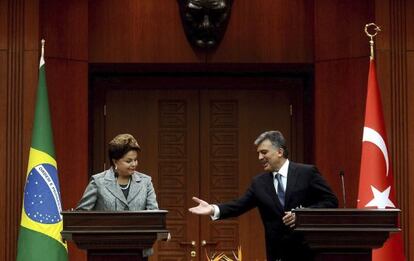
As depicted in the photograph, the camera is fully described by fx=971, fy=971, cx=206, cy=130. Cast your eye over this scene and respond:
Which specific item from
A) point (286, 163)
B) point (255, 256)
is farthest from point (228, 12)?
point (286, 163)

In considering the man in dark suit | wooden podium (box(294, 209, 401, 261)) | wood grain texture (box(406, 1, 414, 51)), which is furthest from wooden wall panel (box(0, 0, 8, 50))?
wooden podium (box(294, 209, 401, 261))

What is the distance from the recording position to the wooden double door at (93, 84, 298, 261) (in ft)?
26.9

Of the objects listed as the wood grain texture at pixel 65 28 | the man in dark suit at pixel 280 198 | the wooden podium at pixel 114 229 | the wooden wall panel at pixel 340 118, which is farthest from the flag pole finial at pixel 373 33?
the wooden podium at pixel 114 229

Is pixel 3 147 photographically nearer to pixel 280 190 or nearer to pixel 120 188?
pixel 120 188

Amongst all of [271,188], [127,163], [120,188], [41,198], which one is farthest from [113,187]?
[41,198]

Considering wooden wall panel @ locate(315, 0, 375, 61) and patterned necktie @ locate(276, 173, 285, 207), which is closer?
patterned necktie @ locate(276, 173, 285, 207)

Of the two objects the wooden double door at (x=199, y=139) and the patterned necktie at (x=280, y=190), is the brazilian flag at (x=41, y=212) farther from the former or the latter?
the patterned necktie at (x=280, y=190)

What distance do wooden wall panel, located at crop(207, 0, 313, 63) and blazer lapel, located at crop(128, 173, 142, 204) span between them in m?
2.61

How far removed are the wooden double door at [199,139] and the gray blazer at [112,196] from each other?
2727 millimetres

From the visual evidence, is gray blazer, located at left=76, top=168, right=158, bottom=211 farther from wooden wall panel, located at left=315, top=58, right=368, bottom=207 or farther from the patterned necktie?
wooden wall panel, located at left=315, top=58, right=368, bottom=207

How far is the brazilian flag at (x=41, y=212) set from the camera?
7051 millimetres

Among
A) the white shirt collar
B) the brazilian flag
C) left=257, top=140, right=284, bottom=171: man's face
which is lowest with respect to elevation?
the brazilian flag

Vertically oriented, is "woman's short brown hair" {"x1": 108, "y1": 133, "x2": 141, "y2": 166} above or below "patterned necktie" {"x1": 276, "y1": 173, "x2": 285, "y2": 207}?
above

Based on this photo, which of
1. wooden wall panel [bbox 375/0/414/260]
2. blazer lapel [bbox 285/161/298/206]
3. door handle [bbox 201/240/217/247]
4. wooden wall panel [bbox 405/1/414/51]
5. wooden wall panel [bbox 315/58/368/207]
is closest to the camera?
blazer lapel [bbox 285/161/298/206]
